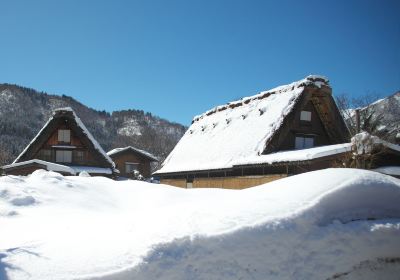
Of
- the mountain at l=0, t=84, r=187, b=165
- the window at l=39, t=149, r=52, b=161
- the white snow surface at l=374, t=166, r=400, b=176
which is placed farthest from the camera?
the mountain at l=0, t=84, r=187, b=165

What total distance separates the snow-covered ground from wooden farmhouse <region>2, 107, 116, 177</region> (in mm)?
18410

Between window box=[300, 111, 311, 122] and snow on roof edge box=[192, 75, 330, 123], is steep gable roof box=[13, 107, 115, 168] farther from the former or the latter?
window box=[300, 111, 311, 122]

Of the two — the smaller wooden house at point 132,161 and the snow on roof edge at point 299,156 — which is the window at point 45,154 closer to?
the snow on roof edge at point 299,156

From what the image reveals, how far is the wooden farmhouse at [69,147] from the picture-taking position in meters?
22.6

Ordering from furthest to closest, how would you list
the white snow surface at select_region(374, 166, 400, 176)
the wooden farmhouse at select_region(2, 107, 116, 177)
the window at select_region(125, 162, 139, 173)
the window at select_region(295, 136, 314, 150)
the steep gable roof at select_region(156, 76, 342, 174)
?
the window at select_region(125, 162, 139, 173), the wooden farmhouse at select_region(2, 107, 116, 177), the window at select_region(295, 136, 314, 150), the steep gable roof at select_region(156, 76, 342, 174), the white snow surface at select_region(374, 166, 400, 176)

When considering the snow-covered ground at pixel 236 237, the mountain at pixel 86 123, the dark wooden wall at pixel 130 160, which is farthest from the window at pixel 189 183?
Result: the mountain at pixel 86 123

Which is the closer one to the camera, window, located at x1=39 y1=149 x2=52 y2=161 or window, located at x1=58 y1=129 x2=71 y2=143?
window, located at x1=39 y1=149 x2=52 y2=161

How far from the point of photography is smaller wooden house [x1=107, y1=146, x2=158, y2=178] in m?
40.2

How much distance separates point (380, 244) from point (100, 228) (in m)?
3.14

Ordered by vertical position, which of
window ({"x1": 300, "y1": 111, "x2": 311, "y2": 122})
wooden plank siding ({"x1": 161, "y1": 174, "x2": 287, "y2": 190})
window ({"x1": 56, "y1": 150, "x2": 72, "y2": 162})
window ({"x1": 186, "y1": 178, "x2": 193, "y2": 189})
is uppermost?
window ({"x1": 300, "y1": 111, "x2": 311, "y2": 122})

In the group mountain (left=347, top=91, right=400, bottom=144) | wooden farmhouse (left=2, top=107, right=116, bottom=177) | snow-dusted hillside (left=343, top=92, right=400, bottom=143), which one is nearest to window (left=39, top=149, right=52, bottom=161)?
wooden farmhouse (left=2, top=107, right=116, bottom=177)

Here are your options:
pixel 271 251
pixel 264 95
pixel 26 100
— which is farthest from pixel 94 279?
pixel 26 100

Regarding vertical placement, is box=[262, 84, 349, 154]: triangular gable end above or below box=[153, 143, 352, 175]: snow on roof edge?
above

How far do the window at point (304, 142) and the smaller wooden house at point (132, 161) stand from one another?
2433 centimetres
